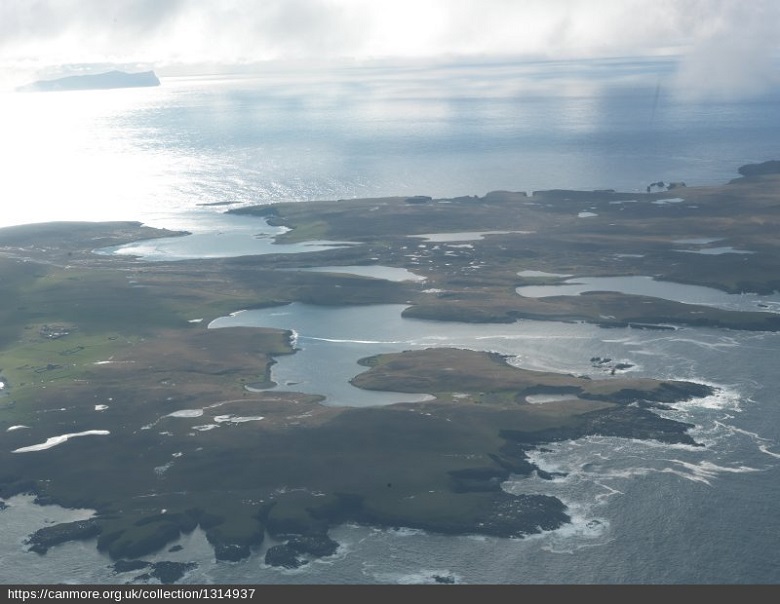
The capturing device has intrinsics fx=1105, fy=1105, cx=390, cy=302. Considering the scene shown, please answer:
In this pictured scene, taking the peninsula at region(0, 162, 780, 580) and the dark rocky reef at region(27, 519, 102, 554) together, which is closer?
the dark rocky reef at region(27, 519, 102, 554)

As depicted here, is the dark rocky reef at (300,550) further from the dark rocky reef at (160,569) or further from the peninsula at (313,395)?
the dark rocky reef at (160,569)

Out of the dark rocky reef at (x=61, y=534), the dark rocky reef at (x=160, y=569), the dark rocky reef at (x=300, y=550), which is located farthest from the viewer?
the dark rocky reef at (x=61, y=534)

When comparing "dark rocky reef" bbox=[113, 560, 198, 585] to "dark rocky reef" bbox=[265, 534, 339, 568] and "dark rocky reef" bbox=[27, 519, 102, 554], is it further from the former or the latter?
"dark rocky reef" bbox=[265, 534, 339, 568]

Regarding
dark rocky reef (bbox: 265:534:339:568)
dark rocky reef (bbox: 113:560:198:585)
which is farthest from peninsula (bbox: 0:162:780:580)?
dark rocky reef (bbox: 113:560:198:585)

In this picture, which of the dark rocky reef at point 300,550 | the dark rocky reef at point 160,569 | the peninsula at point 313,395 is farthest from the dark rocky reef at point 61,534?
the dark rocky reef at point 300,550

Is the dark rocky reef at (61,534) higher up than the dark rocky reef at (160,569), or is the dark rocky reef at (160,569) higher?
the dark rocky reef at (61,534)

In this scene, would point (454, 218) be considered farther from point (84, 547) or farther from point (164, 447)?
point (84, 547)

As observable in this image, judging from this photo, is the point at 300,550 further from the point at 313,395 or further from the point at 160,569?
the point at 313,395
